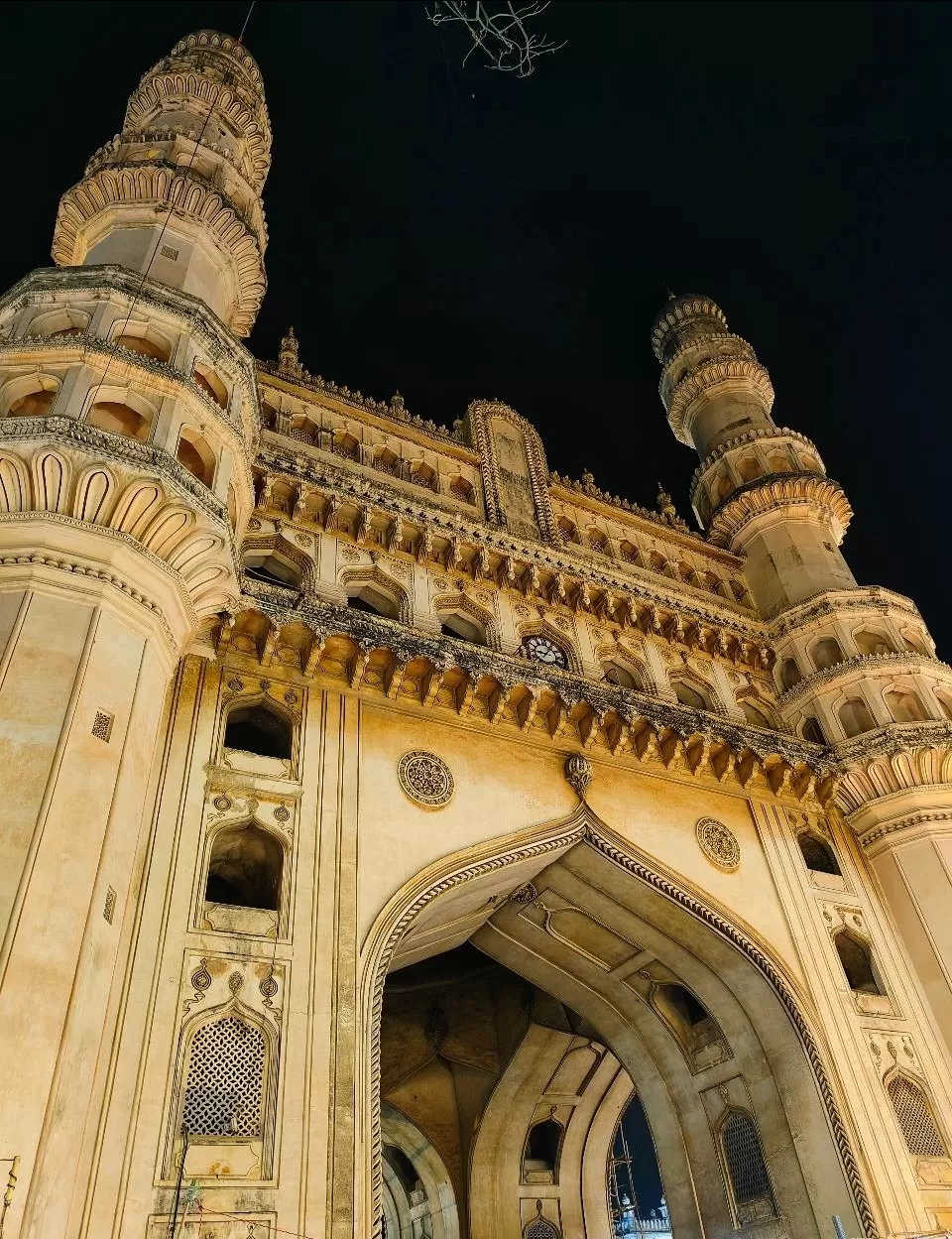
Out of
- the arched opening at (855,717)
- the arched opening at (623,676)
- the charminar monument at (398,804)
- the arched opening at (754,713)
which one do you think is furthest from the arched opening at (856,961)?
the arched opening at (623,676)

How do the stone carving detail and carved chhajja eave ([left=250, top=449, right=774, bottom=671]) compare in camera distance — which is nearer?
the stone carving detail

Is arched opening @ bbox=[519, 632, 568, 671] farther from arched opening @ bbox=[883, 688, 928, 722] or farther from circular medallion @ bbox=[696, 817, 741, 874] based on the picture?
arched opening @ bbox=[883, 688, 928, 722]

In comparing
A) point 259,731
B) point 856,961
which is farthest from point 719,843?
point 259,731

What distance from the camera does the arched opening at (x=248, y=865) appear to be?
10.6 meters

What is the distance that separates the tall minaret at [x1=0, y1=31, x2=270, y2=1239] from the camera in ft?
24.3

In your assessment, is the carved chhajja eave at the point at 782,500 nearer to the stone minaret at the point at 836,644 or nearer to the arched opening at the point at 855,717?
the stone minaret at the point at 836,644

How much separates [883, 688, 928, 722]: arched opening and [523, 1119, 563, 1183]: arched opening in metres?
9.70

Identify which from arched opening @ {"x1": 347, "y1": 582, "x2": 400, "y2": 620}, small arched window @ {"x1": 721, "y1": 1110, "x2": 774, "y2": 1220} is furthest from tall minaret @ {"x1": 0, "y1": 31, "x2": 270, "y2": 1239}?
small arched window @ {"x1": 721, "y1": 1110, "x2": 774, "y2": 1220}

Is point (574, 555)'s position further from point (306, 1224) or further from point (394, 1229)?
point (394, 1229)

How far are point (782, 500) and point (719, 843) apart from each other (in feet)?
29.7

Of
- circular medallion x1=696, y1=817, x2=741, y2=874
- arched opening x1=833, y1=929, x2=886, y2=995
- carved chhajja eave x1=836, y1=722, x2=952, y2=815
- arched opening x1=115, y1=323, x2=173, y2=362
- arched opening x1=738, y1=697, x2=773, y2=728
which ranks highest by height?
arched opening x1=115, y1=323, x2=173, y2=362

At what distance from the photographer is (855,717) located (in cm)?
1672

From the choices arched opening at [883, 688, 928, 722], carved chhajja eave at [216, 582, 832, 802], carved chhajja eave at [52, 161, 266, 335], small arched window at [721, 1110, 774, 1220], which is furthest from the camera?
arched opening at [883, 688, 928, 722]

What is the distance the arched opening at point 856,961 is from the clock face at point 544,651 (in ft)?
19.1
